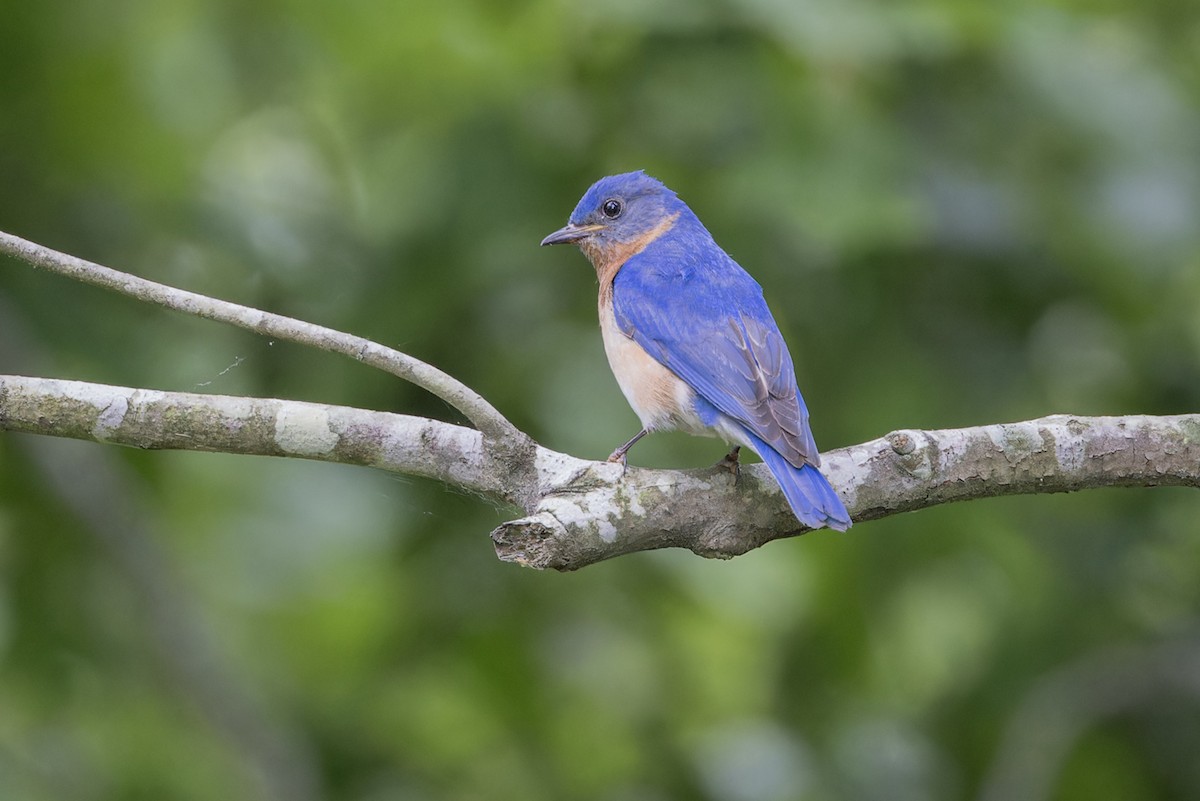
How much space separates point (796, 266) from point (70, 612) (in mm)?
2964

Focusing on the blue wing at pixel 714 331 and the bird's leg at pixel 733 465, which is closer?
the bird's leg at pixel 733 465

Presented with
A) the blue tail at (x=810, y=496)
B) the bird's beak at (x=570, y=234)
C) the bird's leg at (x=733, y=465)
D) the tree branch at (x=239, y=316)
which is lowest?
the blue tail at (x=810, y=496)

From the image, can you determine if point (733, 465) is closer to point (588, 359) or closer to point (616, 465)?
point (616, 465)

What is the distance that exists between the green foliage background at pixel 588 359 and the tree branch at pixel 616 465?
1098 millimetres

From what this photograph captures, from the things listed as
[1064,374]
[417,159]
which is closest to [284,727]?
[417,159]

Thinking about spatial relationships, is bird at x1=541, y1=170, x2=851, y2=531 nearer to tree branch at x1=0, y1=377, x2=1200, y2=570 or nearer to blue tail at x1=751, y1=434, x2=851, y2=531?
blue tail at x1=751, y1=434, x2=851, y2=531

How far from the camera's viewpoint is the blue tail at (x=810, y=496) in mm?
3301

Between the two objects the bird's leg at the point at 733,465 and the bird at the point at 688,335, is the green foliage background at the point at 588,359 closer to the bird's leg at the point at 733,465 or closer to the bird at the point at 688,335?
the bird at the point at 688,335

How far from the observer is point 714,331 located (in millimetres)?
4434

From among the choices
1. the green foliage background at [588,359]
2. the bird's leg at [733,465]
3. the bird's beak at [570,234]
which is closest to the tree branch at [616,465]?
the bird's leg at [733,465]

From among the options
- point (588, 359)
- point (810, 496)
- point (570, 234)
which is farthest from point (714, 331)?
point (810, 496)

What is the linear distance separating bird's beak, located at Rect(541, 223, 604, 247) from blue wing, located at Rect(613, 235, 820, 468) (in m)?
0.19

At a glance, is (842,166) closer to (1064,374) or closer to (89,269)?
(1064,374)

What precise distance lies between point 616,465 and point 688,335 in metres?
1.21
